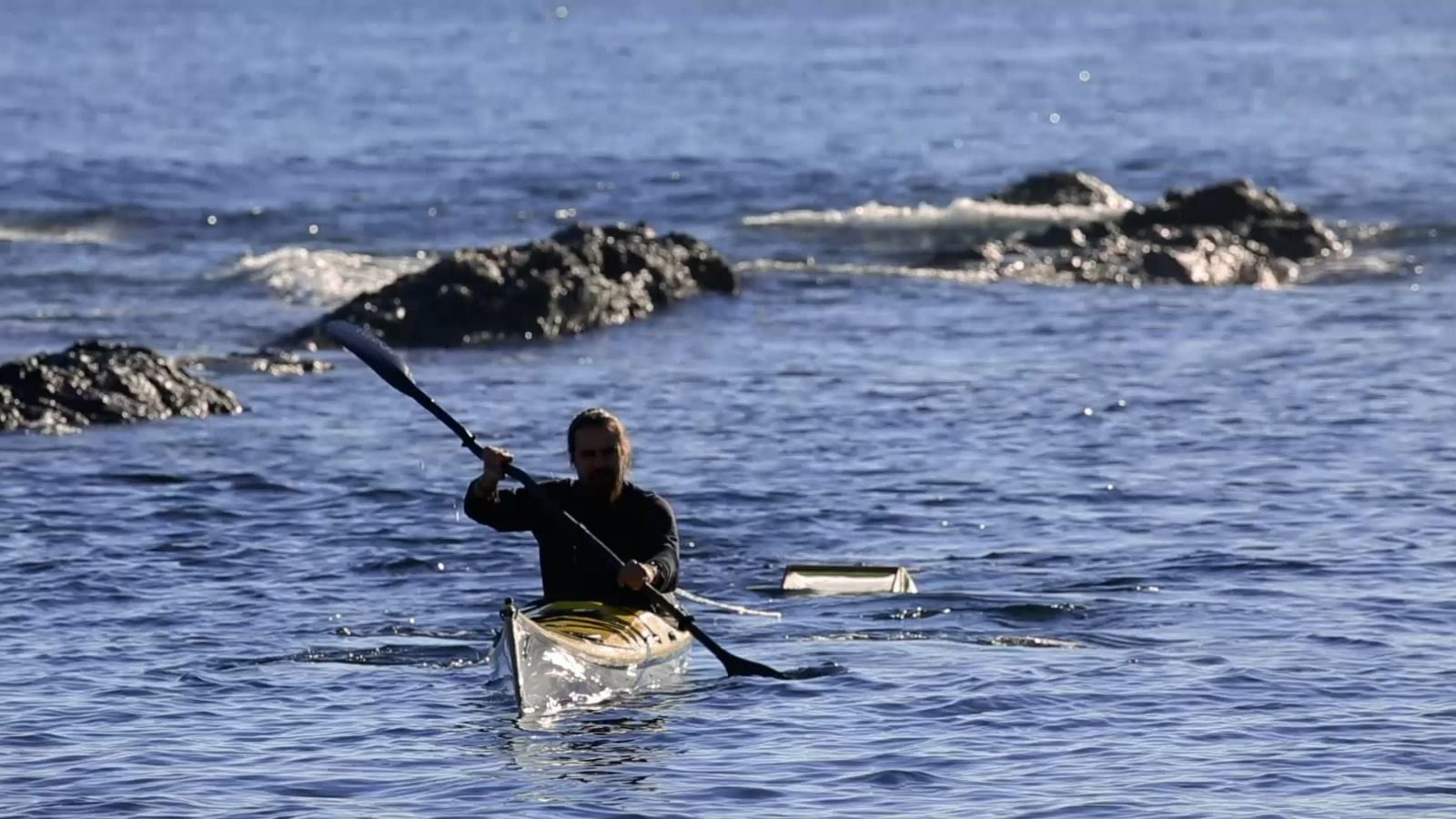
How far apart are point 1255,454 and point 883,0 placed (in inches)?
5273

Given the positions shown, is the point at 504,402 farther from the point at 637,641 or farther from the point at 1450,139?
the point at 1450,139

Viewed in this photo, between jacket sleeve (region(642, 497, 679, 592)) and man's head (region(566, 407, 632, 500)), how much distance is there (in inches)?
8.3

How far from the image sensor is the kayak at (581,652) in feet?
37.2

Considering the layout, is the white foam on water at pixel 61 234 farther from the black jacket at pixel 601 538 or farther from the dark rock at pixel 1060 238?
the black jacket at pixel 601 538

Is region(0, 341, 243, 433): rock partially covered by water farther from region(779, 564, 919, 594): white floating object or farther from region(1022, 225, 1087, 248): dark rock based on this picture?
region(1022, 225, 1087, 248): dark rock

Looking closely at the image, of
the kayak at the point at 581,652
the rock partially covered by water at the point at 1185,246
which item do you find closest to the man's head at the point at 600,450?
the kayak at the point at 581,652

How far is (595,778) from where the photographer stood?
10734mm

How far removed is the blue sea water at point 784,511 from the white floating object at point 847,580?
127 millimetres

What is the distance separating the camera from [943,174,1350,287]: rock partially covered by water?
28703mm

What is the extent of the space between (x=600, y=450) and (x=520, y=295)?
12924 mm

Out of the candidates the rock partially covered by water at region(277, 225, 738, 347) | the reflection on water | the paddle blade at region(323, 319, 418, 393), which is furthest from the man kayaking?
the rock partially covered by water at region(277, 225, 738, 347)

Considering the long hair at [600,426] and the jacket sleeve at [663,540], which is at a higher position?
the long hair at [600,426]

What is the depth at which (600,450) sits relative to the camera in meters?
12.1

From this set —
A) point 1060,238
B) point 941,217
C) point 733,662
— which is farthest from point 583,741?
point 941,217
